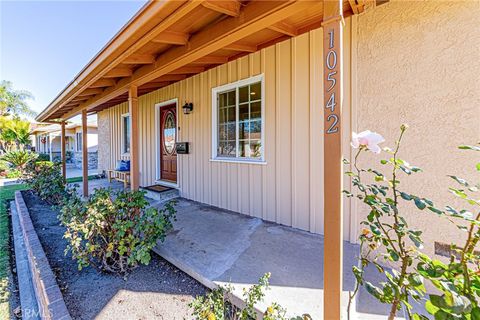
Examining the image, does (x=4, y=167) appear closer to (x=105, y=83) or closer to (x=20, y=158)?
(x=20, y=158)

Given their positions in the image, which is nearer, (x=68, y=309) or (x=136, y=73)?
(x=68, y=309)

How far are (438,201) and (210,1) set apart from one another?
2923 mm

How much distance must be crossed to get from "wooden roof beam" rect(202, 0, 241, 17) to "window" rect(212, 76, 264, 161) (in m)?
1.68

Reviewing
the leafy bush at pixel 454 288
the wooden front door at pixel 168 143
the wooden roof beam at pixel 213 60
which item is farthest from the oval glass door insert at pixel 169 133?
the leafy bush at pixel 454 288

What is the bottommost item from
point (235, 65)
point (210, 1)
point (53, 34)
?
point (210, 1)

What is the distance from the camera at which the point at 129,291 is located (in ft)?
7.29

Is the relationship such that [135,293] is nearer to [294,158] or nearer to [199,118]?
[294,158]

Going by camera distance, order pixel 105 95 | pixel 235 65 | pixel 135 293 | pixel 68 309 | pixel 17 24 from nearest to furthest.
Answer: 1. pixel 68 309
2. pixel 135 293
3. pixel 235 65
4. pixel 105 95
5. pixel 17 24

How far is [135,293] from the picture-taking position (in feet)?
7.19

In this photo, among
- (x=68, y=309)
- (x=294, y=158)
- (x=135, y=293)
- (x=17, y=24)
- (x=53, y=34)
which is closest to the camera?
(x=68, y=309)

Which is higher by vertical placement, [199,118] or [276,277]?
[199,118]

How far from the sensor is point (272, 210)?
371cm

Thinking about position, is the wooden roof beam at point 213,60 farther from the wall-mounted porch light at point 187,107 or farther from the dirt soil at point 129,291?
the dirt soil at point 129,291

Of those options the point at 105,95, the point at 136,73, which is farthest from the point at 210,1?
the point at 105,95
